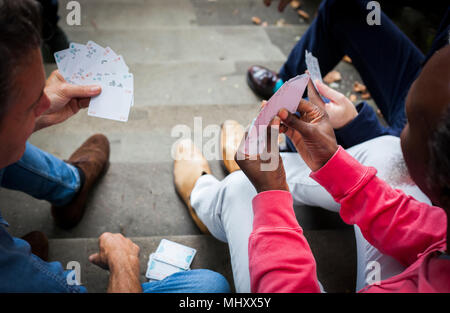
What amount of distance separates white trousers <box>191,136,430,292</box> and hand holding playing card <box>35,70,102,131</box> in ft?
1.98

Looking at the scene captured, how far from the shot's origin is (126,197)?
147 centimetres

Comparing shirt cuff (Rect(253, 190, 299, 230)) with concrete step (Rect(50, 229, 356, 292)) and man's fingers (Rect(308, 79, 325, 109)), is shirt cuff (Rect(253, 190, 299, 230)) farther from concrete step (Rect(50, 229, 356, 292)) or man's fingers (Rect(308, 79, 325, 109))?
man's fingers (Rect(308, 79, 325, 109))

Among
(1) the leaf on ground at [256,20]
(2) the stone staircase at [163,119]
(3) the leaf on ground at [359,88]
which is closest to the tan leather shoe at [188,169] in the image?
(2) the stone staircase at [163,119]

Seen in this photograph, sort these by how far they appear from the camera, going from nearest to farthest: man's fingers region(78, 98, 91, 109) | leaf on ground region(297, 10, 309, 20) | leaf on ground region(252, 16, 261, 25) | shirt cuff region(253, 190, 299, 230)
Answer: shirt cuff region(253, 190, 299, 230) < man's fingers region(78, 98, 91, 109) < leaf on ground region(252, 16, 261, 25) < leaf on ground region(297, 10, 309, 20)

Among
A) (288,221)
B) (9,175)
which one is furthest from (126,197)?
(288,221)

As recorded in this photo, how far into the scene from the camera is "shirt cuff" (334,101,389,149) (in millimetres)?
1182

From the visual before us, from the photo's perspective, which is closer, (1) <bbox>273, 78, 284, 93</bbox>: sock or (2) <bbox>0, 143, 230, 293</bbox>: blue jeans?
(2) <bbox>0, 143, 230, 293</bbox>: blue jeans

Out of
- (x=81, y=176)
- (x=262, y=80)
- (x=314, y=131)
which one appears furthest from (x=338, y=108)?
(x=81, y=176)

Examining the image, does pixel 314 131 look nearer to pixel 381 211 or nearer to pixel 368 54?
pixel 381 211

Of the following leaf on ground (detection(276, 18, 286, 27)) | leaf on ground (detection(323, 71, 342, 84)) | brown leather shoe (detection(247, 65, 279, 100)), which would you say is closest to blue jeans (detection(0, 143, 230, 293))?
brown leather shoe (detection(247, 65, 279, 100))

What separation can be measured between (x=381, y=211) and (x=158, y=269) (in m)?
0.89

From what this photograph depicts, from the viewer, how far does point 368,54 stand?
1.48 metres

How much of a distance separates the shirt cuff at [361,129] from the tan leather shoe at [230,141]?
1.84 feet

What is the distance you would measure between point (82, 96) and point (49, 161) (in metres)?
0.42
